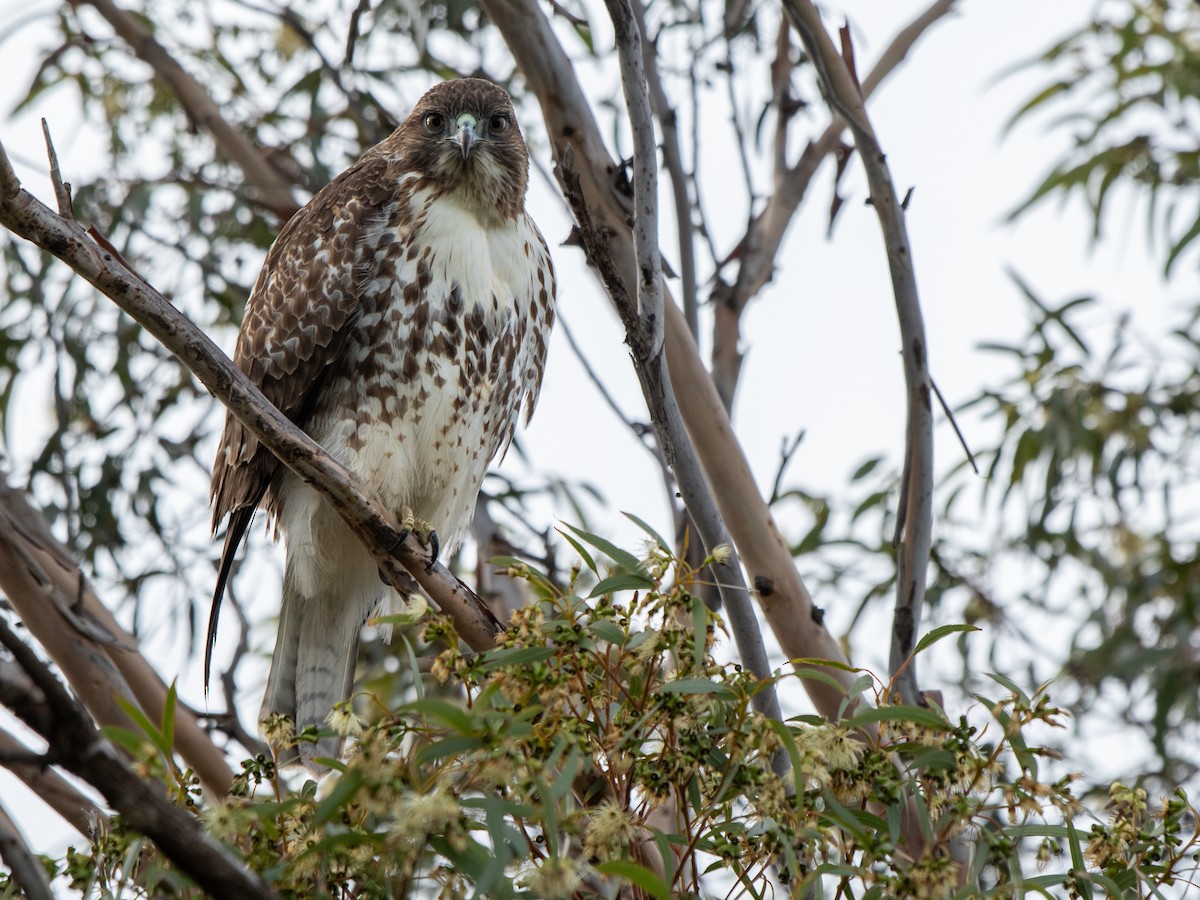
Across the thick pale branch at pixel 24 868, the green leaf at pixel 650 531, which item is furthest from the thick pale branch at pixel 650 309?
the thick pale branch at pixel 24 868

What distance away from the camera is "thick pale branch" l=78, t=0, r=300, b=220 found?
444 cm

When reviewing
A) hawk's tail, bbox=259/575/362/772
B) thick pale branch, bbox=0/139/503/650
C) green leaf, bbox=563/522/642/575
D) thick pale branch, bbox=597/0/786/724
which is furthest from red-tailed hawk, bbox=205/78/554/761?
green leaf, bbox=563/522/642/575

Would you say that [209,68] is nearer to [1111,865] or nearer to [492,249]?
[492,249]

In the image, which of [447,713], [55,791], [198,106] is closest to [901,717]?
[447,713]

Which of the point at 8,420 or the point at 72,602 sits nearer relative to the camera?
the point at 72,602

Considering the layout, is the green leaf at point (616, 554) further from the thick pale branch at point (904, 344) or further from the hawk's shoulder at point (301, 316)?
the hawk's shoulder at point (301, 316)

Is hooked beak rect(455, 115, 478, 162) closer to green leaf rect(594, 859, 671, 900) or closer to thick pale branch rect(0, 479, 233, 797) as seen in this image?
thick pale branch rect(0, 479, 233, 797)

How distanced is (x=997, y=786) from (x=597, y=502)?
9.22 feet

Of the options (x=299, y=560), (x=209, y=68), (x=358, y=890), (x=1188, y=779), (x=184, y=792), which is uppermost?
(x=209, y=68)

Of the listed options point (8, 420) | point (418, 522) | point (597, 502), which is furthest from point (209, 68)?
point (418, 522)

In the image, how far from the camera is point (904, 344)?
2.77 meters

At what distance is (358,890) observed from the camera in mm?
1499

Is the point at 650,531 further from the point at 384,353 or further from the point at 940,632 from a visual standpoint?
the point at 384,353

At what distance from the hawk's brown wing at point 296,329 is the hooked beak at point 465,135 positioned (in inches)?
7.3
